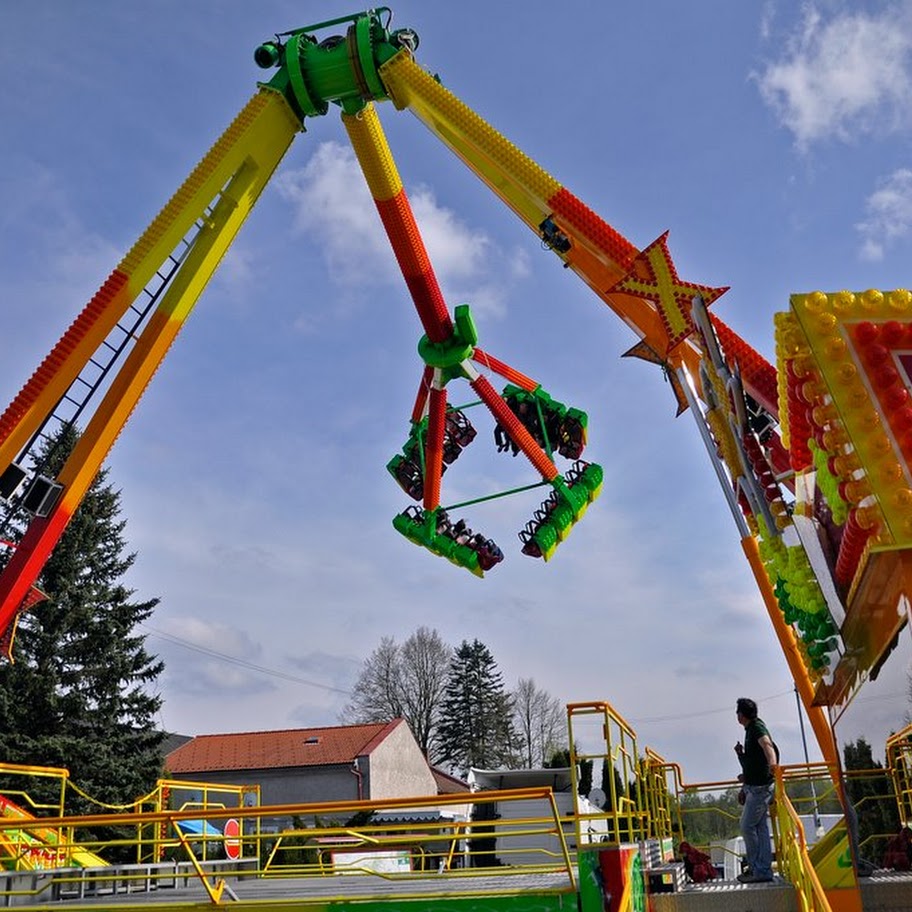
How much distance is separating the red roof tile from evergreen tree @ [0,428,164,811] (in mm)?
12229

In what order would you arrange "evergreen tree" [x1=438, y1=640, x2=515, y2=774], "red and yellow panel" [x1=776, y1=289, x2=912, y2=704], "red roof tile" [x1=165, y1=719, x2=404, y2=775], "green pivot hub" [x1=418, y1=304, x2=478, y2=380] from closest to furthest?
"red and yellow panel" [x1=776, y1=289, x2=912, y2=704] < "green pivot hub" [x1=418, y1=304, x2=478, y2=380] < "red roof tile" [x1=165, y1=719, x2=404, y2=775] < "evergreen tree" [x1=438, y1=640, x2=515, y2=774]

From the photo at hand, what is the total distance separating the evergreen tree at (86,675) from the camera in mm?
24312

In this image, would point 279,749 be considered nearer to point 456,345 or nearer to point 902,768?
point 456,345

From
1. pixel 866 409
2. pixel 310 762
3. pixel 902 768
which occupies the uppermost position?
pixel 310 762

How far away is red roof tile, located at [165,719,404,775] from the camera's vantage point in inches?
1498

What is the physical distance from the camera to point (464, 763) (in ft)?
185

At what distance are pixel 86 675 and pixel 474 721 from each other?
36.2m

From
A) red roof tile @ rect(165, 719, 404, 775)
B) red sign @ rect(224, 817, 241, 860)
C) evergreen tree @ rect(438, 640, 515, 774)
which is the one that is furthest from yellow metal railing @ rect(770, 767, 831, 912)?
evergreen tree @ rect(438, 640, 515, 774)

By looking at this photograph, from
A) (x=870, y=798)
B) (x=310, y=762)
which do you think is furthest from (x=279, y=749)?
(x=870, y=798)

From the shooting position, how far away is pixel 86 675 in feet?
85.6

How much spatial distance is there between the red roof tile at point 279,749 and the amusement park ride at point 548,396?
2581 cm

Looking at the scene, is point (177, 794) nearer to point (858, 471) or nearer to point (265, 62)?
point (265, 62)

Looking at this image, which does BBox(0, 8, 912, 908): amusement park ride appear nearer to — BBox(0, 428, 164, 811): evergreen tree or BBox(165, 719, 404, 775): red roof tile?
BBox(0, 428, 164, 811): evergreen tree

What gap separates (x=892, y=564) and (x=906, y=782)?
247 cm
